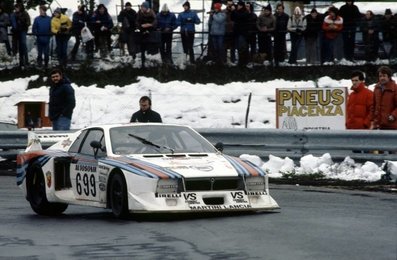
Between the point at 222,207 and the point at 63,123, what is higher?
the point at 222,207

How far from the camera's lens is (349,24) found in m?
28.7

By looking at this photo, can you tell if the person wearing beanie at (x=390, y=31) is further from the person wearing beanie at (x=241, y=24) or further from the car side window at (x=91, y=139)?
the car side window at (x=91, y=139)

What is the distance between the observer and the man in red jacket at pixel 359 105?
20344mm

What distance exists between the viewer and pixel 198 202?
45.3 ft

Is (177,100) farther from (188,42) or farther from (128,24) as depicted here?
(128,24)

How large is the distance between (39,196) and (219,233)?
3820mm

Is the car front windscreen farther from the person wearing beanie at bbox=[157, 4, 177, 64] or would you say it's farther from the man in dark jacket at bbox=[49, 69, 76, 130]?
the person wearing beanie at bbox=[157, 4, 177, 64]

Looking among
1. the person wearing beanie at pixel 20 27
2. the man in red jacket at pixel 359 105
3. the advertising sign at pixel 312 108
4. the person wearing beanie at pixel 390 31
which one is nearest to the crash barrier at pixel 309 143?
the man in red jacket at pixel 359 105

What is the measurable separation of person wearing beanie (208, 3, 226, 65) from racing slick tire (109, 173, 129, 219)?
14908 mm

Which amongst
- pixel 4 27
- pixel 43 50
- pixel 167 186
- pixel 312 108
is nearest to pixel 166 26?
pixel 43 50

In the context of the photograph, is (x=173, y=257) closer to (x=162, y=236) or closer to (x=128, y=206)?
(x=162, y=236)

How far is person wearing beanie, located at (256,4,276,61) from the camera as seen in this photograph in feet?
93.5

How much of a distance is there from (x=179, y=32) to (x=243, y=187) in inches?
627

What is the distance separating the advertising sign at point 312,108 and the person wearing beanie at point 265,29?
18.2ft
